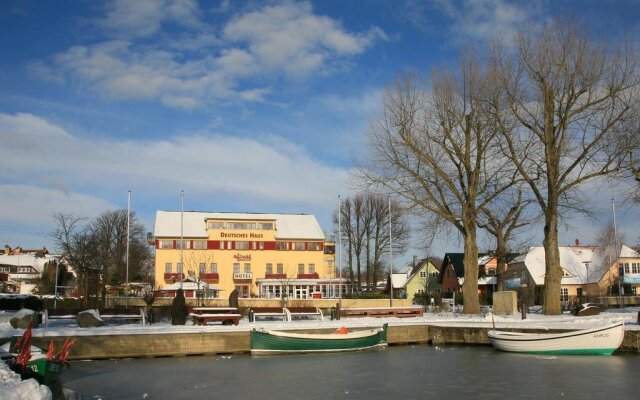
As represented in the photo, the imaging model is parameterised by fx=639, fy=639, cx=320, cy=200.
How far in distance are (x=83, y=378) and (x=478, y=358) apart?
13943mm

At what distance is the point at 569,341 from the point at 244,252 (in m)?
61.4

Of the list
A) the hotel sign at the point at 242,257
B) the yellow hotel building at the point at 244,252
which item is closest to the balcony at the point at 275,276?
the yellow hotel building at the point at 244,252

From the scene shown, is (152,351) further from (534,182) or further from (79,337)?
(534,182)

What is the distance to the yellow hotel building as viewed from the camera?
7925 cm

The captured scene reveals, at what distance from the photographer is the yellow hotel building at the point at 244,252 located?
260ft

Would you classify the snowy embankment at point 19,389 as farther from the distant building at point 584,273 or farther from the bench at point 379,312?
the distant building at point 584,273

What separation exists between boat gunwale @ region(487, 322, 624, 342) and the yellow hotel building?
52059 millimetres

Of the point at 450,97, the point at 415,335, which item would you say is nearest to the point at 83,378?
the point at 415,335

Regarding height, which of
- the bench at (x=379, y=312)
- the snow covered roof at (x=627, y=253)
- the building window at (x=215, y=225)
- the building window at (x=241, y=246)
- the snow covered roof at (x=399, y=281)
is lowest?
the bench at (x=379, y=312)

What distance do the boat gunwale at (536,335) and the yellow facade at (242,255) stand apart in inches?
2117

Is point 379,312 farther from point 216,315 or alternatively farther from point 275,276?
point 275,276

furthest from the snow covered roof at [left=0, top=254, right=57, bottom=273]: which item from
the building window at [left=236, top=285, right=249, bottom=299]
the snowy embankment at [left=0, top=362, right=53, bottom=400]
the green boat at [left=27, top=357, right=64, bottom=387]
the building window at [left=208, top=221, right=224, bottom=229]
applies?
the snowy embankment at [left=0, top=362, right=53, bottom=400]

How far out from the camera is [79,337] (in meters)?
23.8

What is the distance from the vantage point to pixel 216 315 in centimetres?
2889
